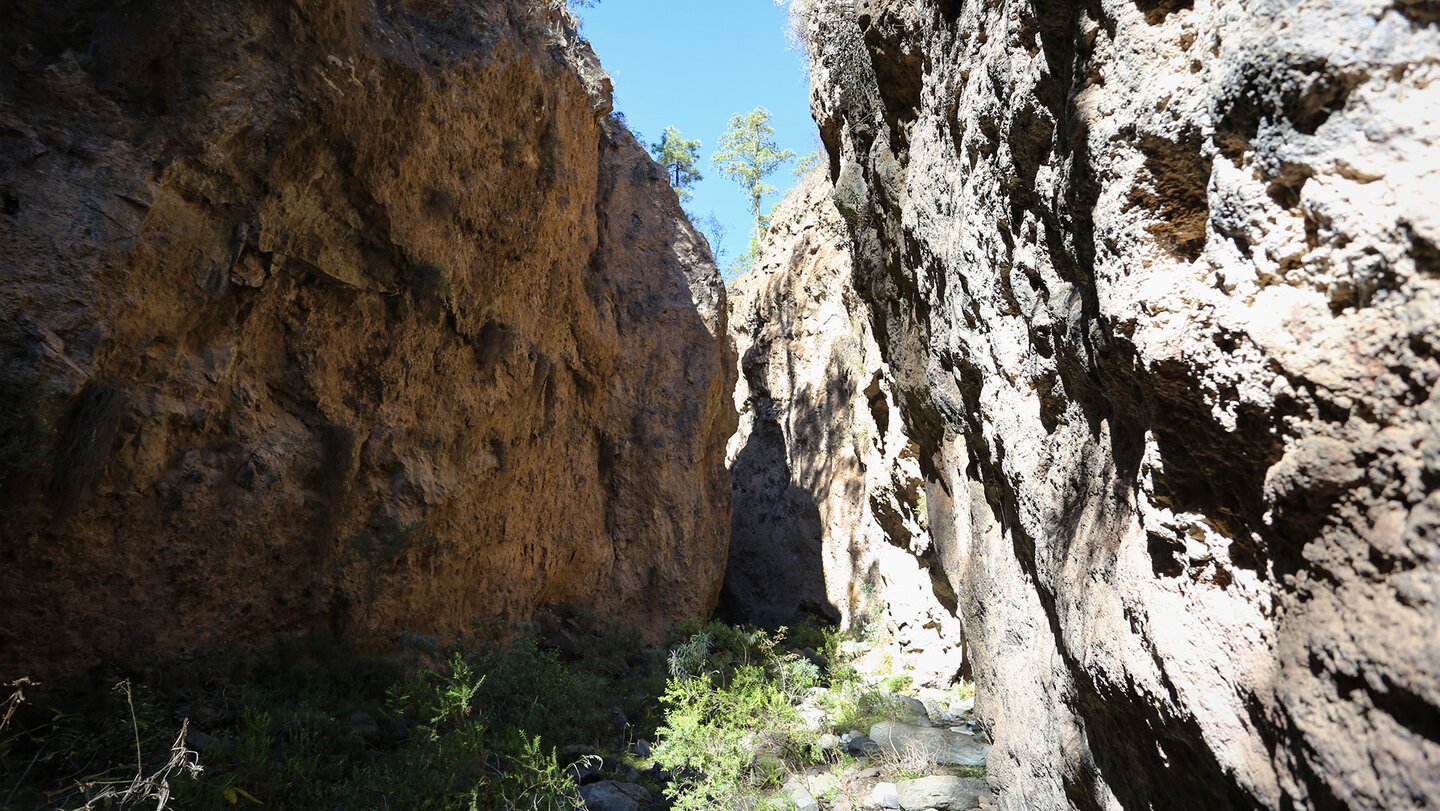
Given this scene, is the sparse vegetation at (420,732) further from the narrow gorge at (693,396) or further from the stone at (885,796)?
the stone at (885,796)

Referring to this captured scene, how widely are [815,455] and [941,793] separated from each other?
9884 mm

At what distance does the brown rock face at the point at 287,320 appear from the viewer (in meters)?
4.41

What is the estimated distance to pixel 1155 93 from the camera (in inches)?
75.9

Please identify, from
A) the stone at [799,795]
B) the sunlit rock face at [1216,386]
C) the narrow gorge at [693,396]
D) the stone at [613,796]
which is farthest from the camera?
the stone at [613,796]

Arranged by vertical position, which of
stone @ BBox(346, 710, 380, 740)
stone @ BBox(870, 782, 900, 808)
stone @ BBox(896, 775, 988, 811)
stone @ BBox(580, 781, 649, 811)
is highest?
stone @ BBox(346, 710, 380, 740)

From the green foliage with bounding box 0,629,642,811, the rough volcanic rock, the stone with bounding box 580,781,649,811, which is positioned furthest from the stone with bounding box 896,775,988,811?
the rough volcanic rock

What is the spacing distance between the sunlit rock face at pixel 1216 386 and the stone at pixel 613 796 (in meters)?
2.56

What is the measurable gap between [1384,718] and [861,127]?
212 inches

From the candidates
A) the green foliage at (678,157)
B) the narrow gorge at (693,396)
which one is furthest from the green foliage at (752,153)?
the narrow gorge at (693,396)

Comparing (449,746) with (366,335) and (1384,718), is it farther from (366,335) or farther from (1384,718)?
(1384,718)

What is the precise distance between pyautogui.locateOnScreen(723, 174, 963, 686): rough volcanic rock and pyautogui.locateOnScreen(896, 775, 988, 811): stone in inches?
183

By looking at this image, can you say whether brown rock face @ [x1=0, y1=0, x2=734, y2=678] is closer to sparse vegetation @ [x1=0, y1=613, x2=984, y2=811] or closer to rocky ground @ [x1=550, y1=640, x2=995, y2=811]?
sparse vegetation @ [x1=0, y1=613, x2=984, y2=811]

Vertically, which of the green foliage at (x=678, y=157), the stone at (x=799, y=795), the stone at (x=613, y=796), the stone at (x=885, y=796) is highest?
the green foliage at (x=678, y=157)

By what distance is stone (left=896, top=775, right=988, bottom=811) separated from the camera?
14.7ft
